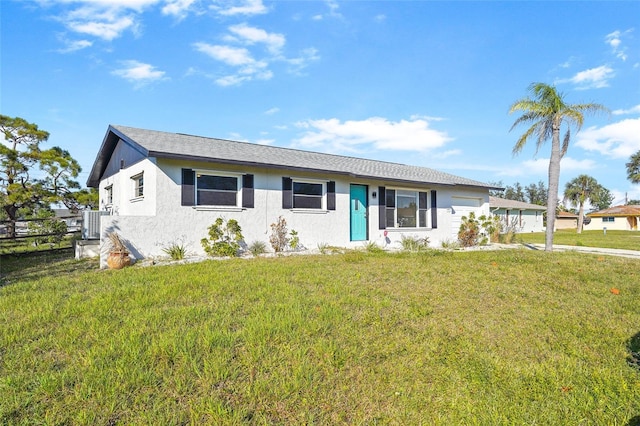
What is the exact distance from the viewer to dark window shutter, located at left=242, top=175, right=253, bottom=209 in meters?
9.84

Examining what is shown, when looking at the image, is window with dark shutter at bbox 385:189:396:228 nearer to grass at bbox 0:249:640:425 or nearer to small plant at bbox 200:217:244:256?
small plant at bbox 200:217:244:256

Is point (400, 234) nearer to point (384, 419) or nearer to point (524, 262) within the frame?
point (524, 262)

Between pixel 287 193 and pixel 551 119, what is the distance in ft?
33.7

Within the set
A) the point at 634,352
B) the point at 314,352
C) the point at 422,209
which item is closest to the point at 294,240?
the point at 422,209

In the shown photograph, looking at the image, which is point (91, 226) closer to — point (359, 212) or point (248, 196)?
point (248, 196)

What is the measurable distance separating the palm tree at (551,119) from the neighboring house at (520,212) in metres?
19.9

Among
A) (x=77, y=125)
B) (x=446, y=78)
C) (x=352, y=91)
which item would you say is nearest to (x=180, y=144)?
(x=77, y=125)

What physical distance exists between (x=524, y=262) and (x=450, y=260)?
67.4 inches

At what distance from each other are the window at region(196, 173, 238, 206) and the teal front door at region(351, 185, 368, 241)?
15.3 feet

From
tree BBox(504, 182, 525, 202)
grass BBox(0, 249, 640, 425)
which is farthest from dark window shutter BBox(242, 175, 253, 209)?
tree BBox(504, 182, 525, 202)

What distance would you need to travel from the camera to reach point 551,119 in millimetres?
11727

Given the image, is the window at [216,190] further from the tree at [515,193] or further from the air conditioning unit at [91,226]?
the tree at [515,193]

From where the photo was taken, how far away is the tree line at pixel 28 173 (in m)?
15.4

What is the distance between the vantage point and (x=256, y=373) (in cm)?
271
